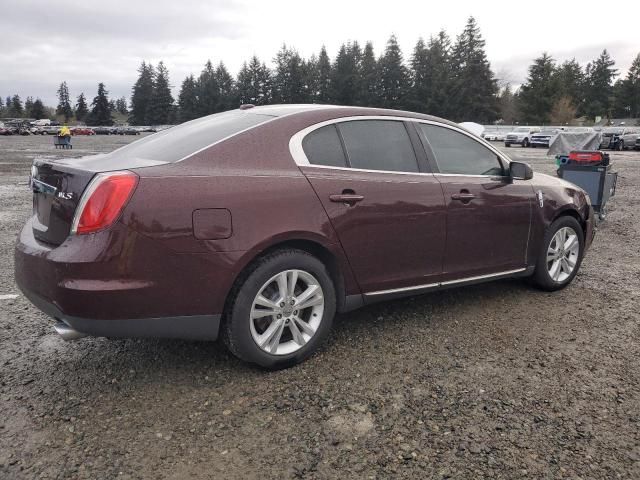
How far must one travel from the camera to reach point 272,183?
3143 millimetres

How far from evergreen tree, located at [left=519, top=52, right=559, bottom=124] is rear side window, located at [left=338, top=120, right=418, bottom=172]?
80459mm

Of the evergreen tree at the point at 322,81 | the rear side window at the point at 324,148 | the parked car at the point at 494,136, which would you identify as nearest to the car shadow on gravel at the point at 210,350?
the rear side window at the point at 324,148

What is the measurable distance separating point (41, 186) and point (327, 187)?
5.52 ft

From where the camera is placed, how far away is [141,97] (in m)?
105

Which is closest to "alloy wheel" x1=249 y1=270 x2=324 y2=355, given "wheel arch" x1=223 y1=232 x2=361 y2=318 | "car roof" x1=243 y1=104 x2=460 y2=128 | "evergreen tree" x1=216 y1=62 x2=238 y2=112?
"wheel arch" x1=223 y1=232 x2=361 y2=318

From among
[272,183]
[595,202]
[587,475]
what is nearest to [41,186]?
[272,183]

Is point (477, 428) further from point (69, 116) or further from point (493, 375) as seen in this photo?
point (69, 116)

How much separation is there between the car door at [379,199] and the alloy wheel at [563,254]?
1.49 metres

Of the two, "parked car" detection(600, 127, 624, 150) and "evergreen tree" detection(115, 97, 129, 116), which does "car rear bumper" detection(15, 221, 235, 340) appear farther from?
"evergreen tree" detection(115, 97, 129, 116)

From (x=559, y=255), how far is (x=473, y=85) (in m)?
78.5

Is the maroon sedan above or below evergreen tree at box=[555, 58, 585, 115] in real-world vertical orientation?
below

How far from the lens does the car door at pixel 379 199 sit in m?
3.40

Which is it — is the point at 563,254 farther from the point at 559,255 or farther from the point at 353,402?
the point at 353,402

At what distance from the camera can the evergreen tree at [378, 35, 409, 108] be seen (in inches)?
3255
